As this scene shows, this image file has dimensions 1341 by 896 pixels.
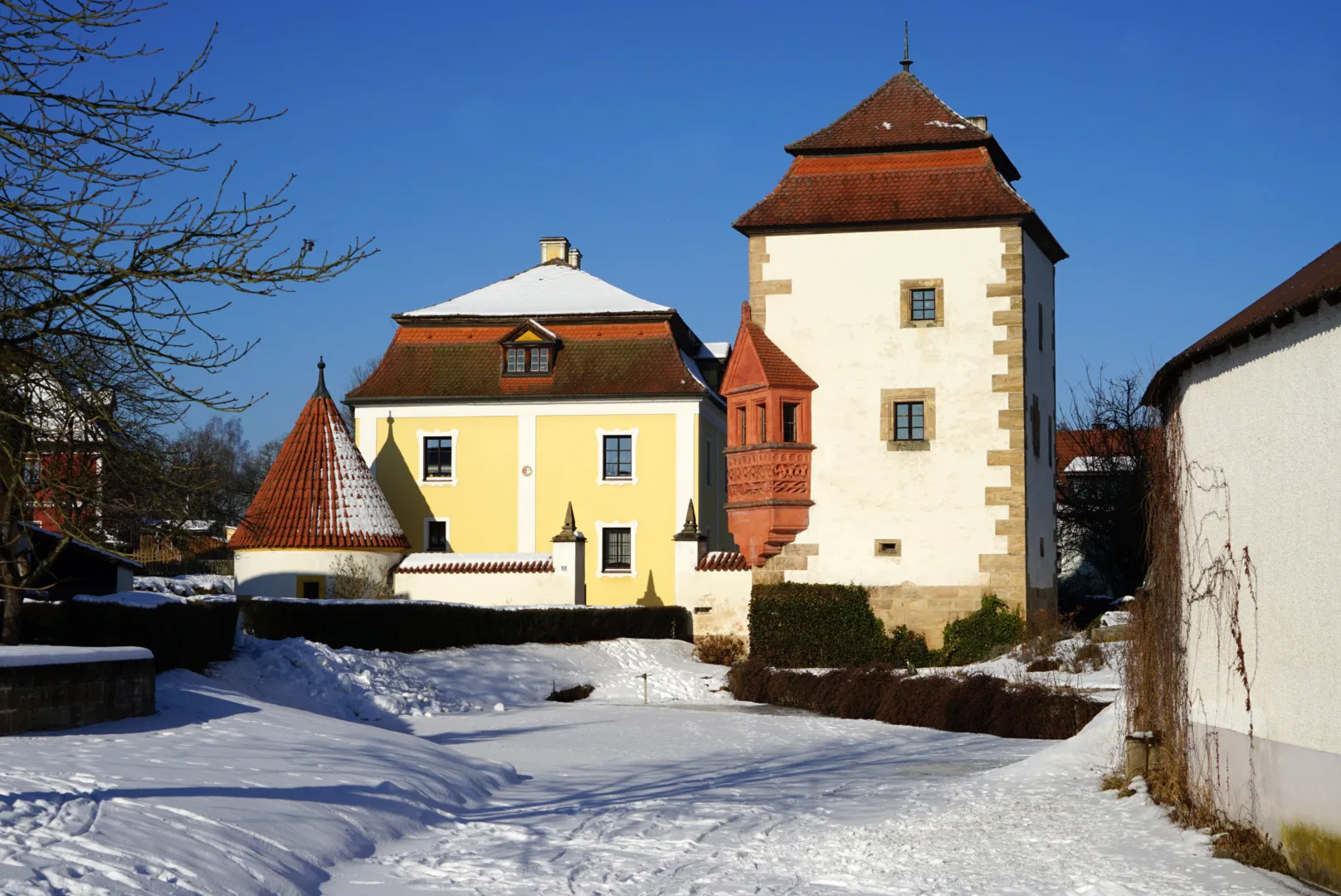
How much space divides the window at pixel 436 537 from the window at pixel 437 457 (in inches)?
51.0

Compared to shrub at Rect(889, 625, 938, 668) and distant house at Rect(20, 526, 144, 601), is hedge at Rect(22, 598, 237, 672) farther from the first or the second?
shrub at Rect(889, 625, 938, 668)

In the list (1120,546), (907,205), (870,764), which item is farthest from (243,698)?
(1120,546)

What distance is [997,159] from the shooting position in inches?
1236

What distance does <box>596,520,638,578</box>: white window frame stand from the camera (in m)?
39.7

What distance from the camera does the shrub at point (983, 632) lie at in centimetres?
2828

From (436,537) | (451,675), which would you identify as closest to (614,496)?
(436,537)

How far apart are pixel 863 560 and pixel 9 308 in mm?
21904

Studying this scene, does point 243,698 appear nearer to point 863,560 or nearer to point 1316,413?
point 1316,413

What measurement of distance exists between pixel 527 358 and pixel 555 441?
2531 millimetres

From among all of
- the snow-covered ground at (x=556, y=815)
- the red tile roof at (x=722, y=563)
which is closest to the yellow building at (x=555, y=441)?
the red tile roof at (x=722, y=563)

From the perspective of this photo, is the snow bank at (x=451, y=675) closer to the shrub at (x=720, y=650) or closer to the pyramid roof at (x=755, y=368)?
the shrub at (x=720, y=650)

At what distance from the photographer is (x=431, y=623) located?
89.8 ft

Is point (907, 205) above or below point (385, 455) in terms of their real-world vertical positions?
above

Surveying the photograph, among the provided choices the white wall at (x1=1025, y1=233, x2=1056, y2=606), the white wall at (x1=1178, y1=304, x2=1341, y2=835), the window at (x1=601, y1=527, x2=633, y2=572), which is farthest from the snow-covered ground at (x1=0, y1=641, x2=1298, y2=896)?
the window at (x1=601, y1=527, x2=633, y2=572)
